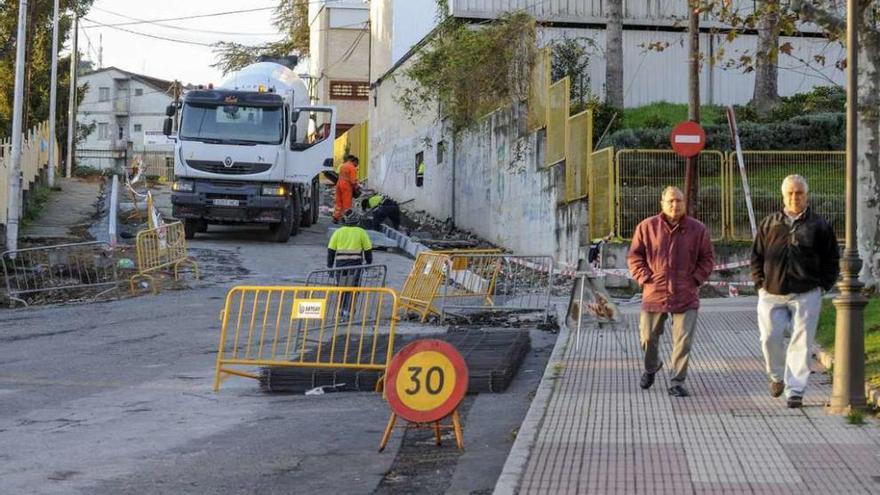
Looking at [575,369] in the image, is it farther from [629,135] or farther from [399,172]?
[399,172]

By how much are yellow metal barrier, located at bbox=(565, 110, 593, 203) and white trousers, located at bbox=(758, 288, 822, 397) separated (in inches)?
532

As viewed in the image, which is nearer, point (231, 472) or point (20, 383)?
point (231, 472)

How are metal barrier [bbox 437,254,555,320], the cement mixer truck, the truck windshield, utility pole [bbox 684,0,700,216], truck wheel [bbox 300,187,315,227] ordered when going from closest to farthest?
1. metal barrier [bbox 437,254,555,320]
2. utility pole [bbox 684,0,700,216]
3. the cement mixer truck
4. the truck windshield
5. truck wheel [bbox 300,187,315,227]

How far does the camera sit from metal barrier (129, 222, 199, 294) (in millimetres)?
21828

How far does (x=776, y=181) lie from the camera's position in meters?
23.3

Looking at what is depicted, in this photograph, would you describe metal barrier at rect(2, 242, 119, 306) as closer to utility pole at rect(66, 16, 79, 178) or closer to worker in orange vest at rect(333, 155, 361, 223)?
worker in orange vest at rect(333, 155, 361, 223)

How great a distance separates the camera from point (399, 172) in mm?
42906

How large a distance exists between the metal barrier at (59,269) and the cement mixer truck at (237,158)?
4935 millimetres

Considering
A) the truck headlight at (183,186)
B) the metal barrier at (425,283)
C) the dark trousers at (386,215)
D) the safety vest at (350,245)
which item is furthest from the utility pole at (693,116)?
the truck headlight at (183,186)

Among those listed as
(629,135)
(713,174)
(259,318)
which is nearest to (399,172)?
(629,135)

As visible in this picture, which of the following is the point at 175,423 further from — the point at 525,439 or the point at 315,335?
the point at 315,335

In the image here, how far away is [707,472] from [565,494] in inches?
41.0

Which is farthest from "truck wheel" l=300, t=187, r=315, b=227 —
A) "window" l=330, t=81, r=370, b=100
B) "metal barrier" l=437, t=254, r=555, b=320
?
"window" l=330, t=81, r=370, b=100

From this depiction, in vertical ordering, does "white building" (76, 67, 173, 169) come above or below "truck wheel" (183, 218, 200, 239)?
above
